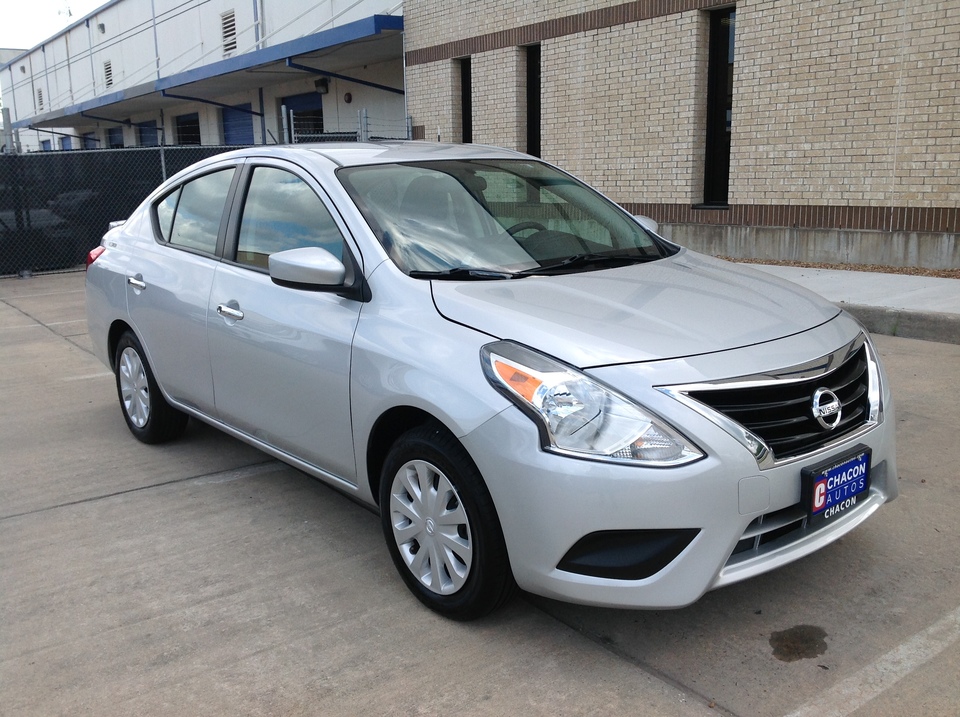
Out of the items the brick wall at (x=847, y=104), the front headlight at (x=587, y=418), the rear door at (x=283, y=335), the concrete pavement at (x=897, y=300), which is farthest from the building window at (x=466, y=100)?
the front headlight at (x=587, y=418)

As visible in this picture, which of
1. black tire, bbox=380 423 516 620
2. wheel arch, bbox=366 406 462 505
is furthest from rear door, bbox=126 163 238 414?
black tire, bbox=380 423 516 620

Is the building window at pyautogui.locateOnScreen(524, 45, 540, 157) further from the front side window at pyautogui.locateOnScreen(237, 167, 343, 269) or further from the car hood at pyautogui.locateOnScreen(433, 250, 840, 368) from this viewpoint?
the car hood at pyautogui.locateOnScreen(433, 250, 840, 368)

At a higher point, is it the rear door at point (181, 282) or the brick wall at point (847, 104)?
the brick wall at point (847, 104)

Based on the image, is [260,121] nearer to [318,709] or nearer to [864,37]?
[864,37]

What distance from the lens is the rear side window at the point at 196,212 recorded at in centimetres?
454

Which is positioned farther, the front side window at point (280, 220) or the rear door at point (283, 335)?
the front side window at point (280, 220)

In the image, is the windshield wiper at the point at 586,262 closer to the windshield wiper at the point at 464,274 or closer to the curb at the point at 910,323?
the windshield wiper at the point at 464,274

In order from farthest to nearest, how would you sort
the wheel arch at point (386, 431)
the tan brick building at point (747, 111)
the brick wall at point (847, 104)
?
the tan brick building at point (747, 111), the brick wall at point (847, 104), the wheel arch at point (386, 431)

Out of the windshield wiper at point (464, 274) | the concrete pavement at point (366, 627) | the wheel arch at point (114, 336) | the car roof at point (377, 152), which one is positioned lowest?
the concrete pavement at point (366, 627)

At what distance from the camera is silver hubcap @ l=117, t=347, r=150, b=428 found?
204 inches

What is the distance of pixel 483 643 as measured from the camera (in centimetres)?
307

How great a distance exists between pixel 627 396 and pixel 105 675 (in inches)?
73.9

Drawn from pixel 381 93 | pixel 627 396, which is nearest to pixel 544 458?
pixel 627 396

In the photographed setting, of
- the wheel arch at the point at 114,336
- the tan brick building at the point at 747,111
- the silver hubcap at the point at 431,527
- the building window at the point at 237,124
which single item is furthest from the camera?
the building window at the point at 237,124
